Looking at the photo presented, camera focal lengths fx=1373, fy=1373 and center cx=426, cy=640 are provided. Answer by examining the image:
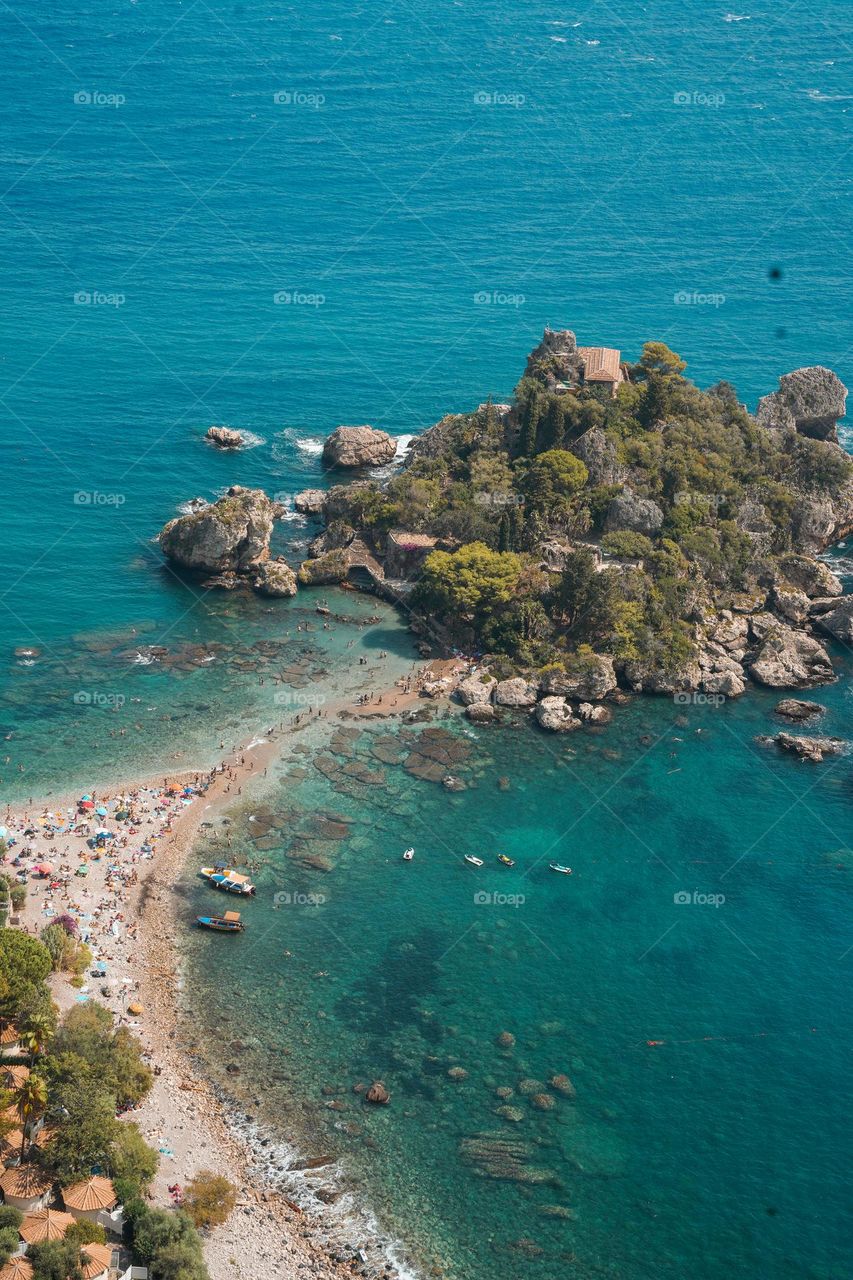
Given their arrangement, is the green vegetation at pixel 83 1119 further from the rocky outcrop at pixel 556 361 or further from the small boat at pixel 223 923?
the rocky outcrop at pixel 556 361

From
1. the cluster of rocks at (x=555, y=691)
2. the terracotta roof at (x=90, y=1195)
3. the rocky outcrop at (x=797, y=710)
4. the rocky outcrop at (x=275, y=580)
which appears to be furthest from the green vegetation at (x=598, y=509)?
the terracotta roof at (x=90, y=1195)

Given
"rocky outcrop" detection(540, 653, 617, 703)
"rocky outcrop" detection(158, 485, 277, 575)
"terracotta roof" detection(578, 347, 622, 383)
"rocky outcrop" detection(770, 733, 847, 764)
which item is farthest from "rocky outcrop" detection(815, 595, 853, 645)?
"rocky outcrop" detection(158, 485, 277, 575)

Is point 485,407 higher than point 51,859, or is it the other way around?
point 485,407

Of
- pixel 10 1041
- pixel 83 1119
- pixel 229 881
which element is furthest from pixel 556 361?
pixel 83 1119

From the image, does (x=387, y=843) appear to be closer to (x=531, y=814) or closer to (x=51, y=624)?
(x=531, y=814)

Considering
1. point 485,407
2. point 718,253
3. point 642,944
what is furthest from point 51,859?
point 718,253

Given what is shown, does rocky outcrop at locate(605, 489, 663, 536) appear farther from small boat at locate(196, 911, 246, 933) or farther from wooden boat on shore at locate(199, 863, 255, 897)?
small boat at locate(196, 911, 246, 933)
